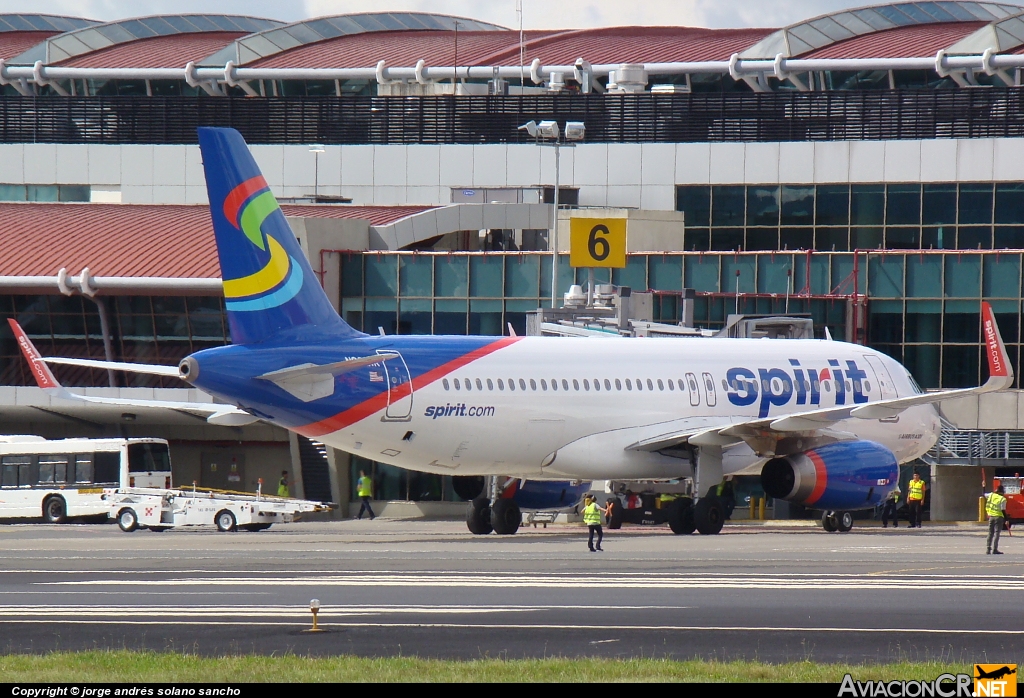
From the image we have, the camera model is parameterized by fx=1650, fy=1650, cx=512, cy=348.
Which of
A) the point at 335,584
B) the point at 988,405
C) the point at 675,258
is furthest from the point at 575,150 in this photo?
the point at 335,584

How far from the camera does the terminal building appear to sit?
5334 cm

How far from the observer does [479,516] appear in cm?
3809

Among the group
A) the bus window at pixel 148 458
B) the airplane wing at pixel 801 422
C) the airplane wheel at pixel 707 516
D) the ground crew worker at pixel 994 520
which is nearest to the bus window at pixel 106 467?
the bus window at pixel 148 458

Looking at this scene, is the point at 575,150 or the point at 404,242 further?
the point at 575,150

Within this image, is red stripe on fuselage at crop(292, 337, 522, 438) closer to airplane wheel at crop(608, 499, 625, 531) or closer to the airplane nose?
the airplane nose

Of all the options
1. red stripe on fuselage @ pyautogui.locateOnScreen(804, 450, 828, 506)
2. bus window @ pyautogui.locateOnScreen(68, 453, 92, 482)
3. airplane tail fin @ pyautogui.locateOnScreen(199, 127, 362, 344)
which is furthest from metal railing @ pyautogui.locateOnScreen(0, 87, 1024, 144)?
airplane tail fin @ pyautogui.locateOnScreen(199, 127, 362, 344)

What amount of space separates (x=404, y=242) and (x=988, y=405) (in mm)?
20452

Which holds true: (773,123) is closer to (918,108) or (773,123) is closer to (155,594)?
(918,108)

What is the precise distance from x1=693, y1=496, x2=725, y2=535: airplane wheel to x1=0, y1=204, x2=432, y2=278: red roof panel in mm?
21954

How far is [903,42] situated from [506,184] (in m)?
18.7

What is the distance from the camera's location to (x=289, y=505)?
149ft

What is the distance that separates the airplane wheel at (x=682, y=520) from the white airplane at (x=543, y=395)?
3cm

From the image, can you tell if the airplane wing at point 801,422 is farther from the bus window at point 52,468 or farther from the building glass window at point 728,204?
the building glass window at point 728,204

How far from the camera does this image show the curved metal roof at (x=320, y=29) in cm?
7869
